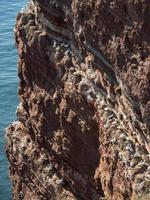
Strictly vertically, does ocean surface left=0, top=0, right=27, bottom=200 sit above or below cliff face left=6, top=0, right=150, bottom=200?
above

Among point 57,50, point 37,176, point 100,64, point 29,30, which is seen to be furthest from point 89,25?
point 37,176

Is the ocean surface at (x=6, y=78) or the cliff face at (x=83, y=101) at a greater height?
the ocean surface at (x=6, y=78)

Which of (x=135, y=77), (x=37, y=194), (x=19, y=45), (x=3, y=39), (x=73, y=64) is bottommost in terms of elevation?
(x=37, y=194)

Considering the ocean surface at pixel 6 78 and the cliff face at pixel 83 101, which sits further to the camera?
the ocean surface at pixel 6 78

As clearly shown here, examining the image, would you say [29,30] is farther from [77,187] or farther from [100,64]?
[77,187]
